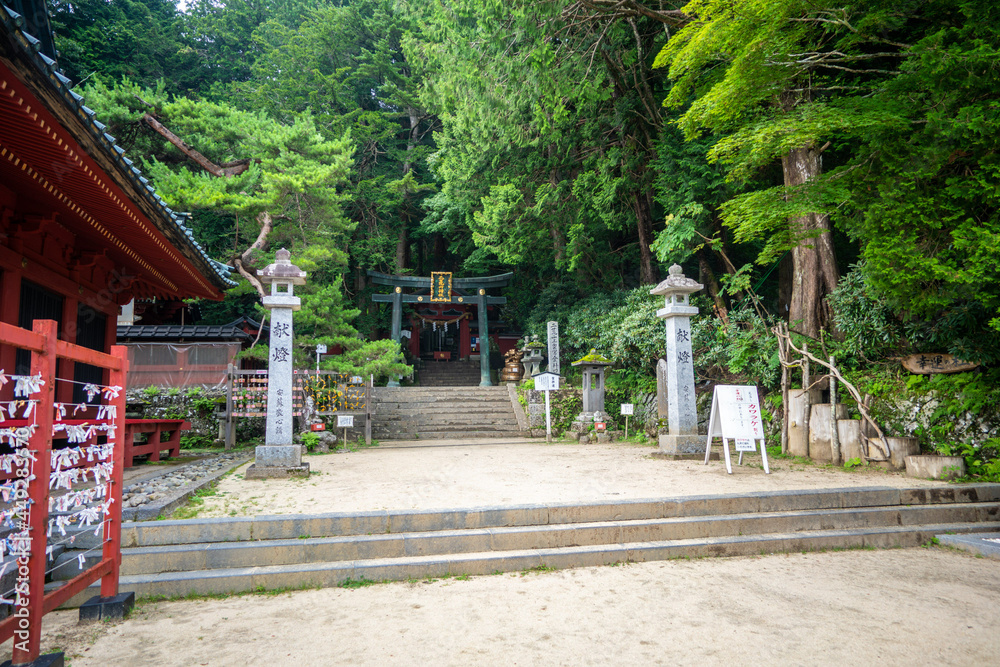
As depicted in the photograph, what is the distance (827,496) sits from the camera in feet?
16.6

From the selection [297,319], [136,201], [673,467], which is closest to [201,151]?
[297,319]

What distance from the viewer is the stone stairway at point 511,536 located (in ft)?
12.6

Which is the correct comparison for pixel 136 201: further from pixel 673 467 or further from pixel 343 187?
pixel 343 187

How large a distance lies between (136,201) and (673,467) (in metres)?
7.13

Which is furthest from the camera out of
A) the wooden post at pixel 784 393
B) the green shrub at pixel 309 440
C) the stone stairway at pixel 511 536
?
the green shrub at pixel 309 440


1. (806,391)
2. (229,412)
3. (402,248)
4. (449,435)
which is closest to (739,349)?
(806,391)

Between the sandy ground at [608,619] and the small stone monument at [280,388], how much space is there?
218cm

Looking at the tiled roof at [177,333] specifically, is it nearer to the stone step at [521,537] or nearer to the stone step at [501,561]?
the stone step at [521,537]

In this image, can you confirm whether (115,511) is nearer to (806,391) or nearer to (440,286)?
(806,391)

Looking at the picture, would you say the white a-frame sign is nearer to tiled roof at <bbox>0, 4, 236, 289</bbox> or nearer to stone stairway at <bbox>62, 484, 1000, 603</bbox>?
stone stairway at <bbox>62, 484, 1000, 603</bbox>

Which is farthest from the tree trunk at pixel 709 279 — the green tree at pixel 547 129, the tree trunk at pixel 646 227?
the green tree at pixel 547 129

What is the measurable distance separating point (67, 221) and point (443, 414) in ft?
32.2

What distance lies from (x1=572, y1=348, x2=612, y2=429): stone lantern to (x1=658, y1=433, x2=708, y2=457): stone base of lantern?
347 cm

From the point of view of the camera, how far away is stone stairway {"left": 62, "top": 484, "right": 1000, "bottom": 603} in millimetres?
3836
